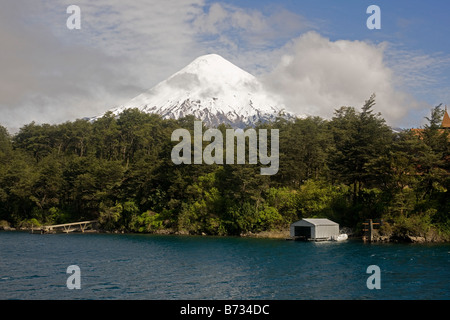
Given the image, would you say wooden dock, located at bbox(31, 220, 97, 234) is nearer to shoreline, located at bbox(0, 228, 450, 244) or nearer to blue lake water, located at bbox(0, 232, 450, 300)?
shoreline, located at bbox(0, 228, 450, 244)

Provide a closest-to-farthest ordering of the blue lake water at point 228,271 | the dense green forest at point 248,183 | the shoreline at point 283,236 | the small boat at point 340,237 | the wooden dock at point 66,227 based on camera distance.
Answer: the blue lake water at point 228,271 → the shoreline at point 283,236 → the dense green forest at point 248,183 → the small boat at point 340,237 → the wooden dock at point 66,227

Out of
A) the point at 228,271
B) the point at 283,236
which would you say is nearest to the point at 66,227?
the point at 283,236

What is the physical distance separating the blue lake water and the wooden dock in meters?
19.5

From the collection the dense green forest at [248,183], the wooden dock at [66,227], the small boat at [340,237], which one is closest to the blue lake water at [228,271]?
the small boat at [340,237]

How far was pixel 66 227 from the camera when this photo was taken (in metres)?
61.6

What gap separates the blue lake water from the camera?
1977cm

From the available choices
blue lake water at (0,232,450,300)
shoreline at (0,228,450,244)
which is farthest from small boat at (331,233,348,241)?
blue lake water at (0,232,450,300)

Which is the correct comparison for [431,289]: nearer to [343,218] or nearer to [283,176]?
[343,218]

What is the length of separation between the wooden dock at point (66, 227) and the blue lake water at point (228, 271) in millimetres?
19549

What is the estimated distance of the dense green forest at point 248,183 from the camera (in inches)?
1657

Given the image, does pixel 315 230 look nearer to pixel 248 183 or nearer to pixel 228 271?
pixel 248 183

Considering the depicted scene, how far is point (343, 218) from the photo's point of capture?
4881cm

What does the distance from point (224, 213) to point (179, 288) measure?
3281cm

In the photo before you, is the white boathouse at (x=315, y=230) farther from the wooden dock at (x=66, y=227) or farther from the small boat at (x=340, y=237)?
the wooden dock at (x=66, y=227)
